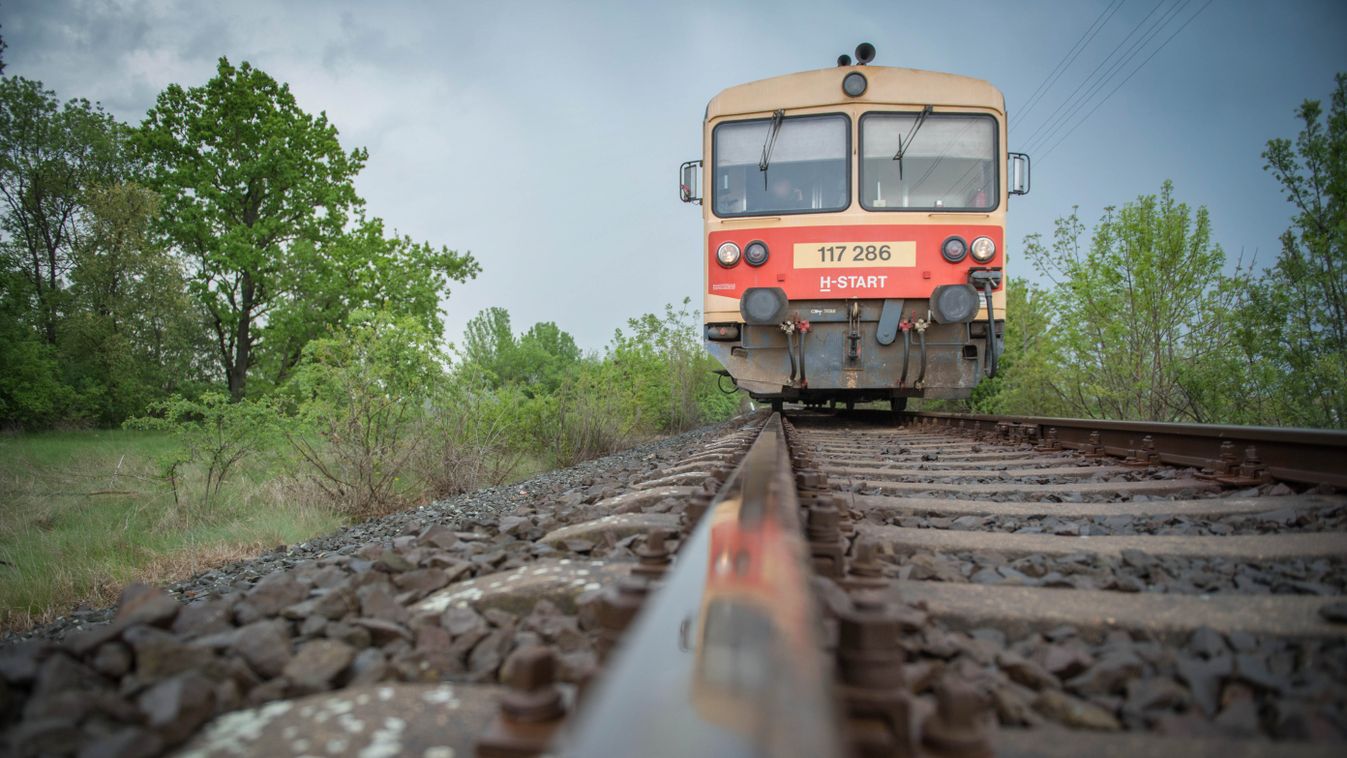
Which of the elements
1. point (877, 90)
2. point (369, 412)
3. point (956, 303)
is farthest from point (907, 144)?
point (369, 412)

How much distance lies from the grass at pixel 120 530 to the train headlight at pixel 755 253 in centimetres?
435

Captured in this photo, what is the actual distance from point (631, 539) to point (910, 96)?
20.2ft

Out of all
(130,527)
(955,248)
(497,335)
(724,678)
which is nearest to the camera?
(724,678)

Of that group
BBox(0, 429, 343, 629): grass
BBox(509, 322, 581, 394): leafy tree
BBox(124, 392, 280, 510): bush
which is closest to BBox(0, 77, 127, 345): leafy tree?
BBox(0, 429, 343, 629): grass

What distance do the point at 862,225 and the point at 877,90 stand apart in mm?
1330

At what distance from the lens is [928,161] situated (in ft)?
22.3

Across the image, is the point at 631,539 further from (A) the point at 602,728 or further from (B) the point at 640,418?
(B) the point at 640,418

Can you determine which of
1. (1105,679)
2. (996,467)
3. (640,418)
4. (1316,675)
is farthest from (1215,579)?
(640,418)

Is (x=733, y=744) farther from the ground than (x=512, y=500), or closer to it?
farther from the ground

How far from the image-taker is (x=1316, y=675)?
1.11 meters

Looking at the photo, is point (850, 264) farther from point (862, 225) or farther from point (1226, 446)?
point (1226, 446)

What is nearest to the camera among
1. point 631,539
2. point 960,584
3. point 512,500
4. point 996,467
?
point 960,584

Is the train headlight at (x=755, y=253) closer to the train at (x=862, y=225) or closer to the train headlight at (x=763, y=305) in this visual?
the train at (x=862, y=225)

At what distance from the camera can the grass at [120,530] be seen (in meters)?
4.08
